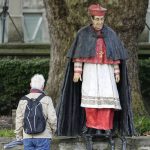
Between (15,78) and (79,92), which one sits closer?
(79,92)

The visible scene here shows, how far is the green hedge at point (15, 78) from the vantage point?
49.3 feet

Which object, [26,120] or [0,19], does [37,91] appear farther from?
[0,19]

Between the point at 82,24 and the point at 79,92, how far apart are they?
1.65 meters

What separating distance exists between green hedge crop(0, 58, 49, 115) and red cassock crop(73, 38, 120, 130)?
5.19m

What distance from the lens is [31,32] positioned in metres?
21.7

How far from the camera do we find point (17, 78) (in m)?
15.1

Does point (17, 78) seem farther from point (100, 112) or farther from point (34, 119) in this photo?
point (34, 119)

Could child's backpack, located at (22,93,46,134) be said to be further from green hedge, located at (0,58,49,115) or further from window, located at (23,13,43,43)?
window, located at (23,13,43,43)

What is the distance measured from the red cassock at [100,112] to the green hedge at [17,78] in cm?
517

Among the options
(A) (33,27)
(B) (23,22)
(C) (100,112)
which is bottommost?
(C) (100,112)

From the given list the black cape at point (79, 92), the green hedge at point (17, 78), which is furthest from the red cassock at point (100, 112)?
the green hedge at point (17, 78)

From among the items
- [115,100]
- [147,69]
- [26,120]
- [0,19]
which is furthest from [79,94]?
[0,19]

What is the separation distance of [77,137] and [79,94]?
59 centimetres

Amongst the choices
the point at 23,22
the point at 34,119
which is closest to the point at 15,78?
the point at 34,119
